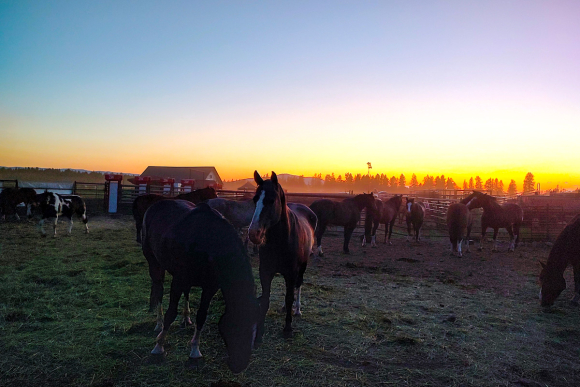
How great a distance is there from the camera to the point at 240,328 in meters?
2.85

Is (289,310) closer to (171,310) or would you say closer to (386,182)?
(171,310)

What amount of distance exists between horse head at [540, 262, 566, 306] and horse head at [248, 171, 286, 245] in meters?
5.29

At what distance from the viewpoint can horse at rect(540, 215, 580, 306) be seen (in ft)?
18.6

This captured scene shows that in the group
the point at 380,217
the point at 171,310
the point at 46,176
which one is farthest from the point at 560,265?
the point at 46,176

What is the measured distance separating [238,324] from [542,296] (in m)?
5.89

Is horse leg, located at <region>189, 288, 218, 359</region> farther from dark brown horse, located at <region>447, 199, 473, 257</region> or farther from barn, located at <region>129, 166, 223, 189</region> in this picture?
barn, located at <region>129, 166, 223, 189</region>

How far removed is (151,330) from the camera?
4.15 m

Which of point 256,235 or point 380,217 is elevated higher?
point 256,235

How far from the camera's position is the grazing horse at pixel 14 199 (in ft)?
47.7

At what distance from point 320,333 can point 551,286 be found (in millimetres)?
4571

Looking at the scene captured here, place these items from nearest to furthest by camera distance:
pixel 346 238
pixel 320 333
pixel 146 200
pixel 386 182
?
pixel 320 333
pixel 146 200
pixel 346 238
pixel 386 182

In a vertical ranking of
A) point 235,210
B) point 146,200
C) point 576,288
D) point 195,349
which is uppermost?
point 146,200

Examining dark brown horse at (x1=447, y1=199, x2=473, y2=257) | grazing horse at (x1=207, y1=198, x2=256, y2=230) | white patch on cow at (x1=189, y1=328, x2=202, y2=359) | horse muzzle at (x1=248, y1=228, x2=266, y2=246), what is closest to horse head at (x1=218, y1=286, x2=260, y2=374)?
horse muzzle at (x1=248, y1=228, x2=266, y2=246)

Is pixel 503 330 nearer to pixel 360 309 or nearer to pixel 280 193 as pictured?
pixel 360 309
